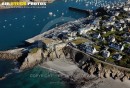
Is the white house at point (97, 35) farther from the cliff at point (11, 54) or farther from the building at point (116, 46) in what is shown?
the cliff at point (11, 54)

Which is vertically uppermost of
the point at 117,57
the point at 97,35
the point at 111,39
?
the point at 97,35

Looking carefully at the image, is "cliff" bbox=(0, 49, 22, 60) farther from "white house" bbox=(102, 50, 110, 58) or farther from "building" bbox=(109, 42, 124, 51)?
"building" bbox=(109, 42, 124, 51)

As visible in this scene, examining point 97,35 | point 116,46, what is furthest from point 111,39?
point 97,35

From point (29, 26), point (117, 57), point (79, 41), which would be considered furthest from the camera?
point (29, 26)

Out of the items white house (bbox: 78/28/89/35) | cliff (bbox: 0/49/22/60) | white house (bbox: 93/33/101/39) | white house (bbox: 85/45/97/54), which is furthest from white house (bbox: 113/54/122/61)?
cliff (bbox: 0/49/22/60)

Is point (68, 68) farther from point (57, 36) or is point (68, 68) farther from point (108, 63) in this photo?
point (57, 36)

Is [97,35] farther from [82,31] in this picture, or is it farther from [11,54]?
[11,54]

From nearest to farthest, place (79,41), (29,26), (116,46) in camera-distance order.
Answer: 1. (116,46)
2. (79,41)
3. (29,26)

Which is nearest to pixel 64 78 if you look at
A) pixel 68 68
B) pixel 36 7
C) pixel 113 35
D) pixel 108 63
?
pixel 68 68

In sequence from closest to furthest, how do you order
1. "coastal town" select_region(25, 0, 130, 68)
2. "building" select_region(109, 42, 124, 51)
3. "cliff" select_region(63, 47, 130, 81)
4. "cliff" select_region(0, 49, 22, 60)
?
"cliff" select_region(63, 47, 130, 81), "coastal town" select_region(25, 0, 130, 68), "building" select_region(109, 42, 124, 51), "cliff" select_region(0, 49, 22, 60)
